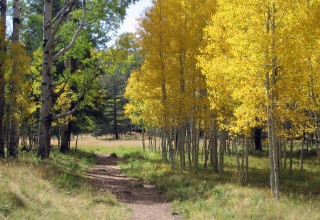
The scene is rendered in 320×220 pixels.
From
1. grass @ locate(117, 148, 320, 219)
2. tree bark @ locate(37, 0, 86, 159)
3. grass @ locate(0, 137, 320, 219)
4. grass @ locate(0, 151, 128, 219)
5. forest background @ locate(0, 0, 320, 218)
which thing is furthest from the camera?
tree bark @ locate(37, 0, 86, 159)

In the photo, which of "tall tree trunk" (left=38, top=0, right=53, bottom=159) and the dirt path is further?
"tall tree trunk" (left=38, top=0, right=53, bottom=159)

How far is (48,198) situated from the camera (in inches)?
284

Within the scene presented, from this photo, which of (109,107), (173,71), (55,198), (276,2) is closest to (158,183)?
(173,71)

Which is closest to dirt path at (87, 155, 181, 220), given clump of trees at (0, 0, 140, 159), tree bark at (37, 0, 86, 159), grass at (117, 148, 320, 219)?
grass at (117, 148, 320, 219)

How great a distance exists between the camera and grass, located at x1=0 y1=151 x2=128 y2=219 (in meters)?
6.18

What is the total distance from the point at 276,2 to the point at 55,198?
7.53 meters

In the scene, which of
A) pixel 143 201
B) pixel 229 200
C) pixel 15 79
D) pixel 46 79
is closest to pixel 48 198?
pixel 143 201

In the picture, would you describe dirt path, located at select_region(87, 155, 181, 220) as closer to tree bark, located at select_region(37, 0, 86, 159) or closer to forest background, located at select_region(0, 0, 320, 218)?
forest background, located at select_region(0, 0, 320, 218)

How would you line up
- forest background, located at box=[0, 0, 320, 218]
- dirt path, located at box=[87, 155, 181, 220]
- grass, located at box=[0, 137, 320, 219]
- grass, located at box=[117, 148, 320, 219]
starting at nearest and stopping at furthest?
grass, located at box=[0, 137, 320, 219] < grass, located at box=[117, 148, 320, 219] < dirt path, located at box=[87, 155, 181, 220] < forest background, located at box=[0, 0, 320, 218]

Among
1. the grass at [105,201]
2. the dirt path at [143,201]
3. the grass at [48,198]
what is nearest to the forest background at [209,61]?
the grass at [105,201]

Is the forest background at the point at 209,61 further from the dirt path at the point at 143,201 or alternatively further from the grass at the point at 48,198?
the grass at the point at 48,198

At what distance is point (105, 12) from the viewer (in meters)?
13.4

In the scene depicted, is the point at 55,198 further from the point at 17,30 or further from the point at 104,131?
the point at 104,131

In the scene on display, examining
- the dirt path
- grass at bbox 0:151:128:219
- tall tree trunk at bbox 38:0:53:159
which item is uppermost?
tall tree trunk at bbox 38:0:53:159
